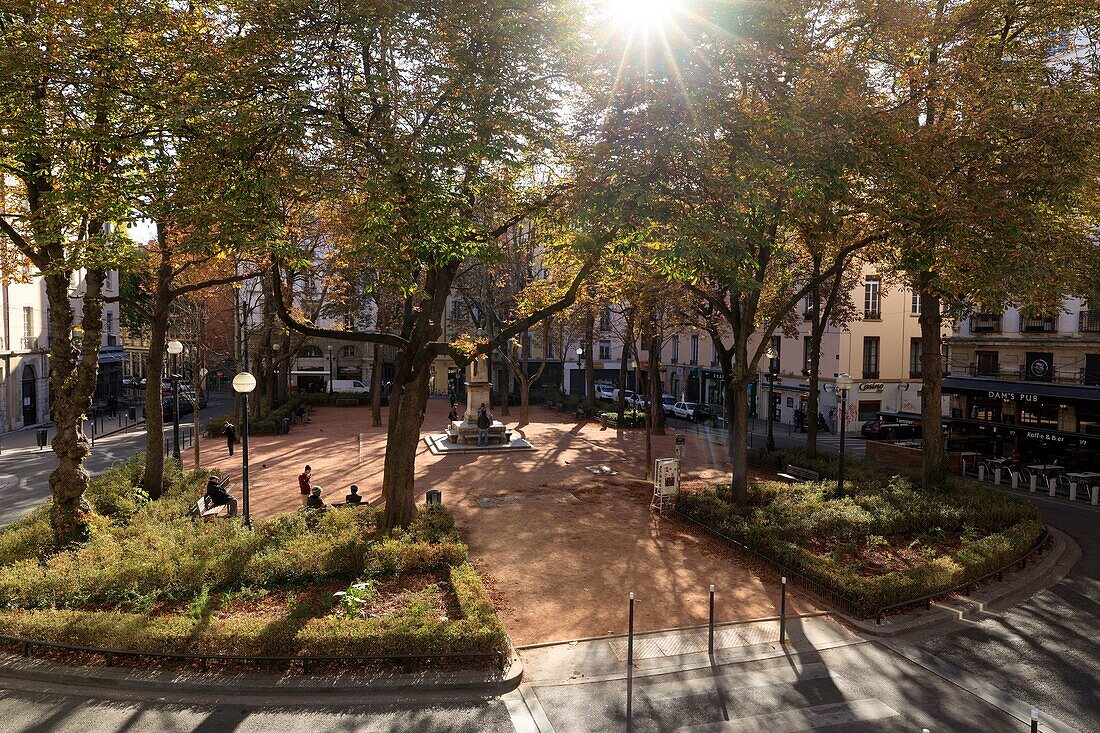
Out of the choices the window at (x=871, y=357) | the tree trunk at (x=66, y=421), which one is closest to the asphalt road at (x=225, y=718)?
the tree trunk at (x=66, y=421)

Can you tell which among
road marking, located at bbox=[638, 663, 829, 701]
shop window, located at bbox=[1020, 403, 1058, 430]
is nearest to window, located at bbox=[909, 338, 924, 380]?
shop window, located at bbox=[1020, 403, 1058, 430]

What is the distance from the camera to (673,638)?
9.72 meters

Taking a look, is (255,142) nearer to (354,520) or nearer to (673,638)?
(354,520)

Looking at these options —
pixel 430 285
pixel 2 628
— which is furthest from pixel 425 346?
pixel 2 628

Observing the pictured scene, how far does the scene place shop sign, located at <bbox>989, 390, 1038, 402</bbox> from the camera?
84.3 ft

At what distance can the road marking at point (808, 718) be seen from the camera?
24.5ft

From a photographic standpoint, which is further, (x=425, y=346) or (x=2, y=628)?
(x=425, y=346)

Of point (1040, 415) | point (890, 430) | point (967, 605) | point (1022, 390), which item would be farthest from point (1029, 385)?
point (967, 605)

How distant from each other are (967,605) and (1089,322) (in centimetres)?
2078

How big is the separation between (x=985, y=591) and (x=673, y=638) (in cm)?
632

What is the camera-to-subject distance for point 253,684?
808 centimetres

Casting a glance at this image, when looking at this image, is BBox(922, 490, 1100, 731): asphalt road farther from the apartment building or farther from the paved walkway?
the apartment building

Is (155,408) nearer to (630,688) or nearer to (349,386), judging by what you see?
(630,688)

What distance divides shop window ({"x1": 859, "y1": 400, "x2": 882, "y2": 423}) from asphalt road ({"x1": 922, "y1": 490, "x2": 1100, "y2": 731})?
1115 inches
